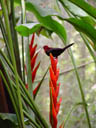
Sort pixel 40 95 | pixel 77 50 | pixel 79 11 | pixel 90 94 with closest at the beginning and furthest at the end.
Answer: pixel 79 11
pixel 90 94
pixel 40 95
pixel 77 50

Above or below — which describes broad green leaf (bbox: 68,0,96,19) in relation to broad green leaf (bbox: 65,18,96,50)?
above

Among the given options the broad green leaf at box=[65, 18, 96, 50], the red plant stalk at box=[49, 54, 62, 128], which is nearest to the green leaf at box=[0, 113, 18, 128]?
the red plant stalk at box=[49, 54, 62, 128]

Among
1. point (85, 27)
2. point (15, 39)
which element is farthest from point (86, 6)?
point (15, 39)

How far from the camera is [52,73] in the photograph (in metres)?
0.34

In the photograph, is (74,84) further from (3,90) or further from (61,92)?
(3,90)

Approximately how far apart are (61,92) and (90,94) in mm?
317

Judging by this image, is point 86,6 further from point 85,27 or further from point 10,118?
point 10,118

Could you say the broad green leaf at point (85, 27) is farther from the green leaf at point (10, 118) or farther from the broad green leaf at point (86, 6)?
the green leaf at point (10, 118)

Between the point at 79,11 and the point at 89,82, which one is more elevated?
the point at 79,11

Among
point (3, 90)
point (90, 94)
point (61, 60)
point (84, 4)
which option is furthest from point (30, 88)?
point (61, 60)

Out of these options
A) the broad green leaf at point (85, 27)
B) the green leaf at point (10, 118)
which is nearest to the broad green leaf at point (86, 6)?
the broad green leaf at point (85, 27)

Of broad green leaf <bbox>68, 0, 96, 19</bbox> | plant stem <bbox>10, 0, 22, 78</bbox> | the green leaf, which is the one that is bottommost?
the green leaf

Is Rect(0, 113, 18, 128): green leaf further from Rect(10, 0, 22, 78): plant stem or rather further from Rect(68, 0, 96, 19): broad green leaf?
Rect(68, 0, 96, 19): broad green leaf

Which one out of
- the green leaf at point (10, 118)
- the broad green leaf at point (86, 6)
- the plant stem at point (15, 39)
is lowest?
the green leaf at point (10, 118)
